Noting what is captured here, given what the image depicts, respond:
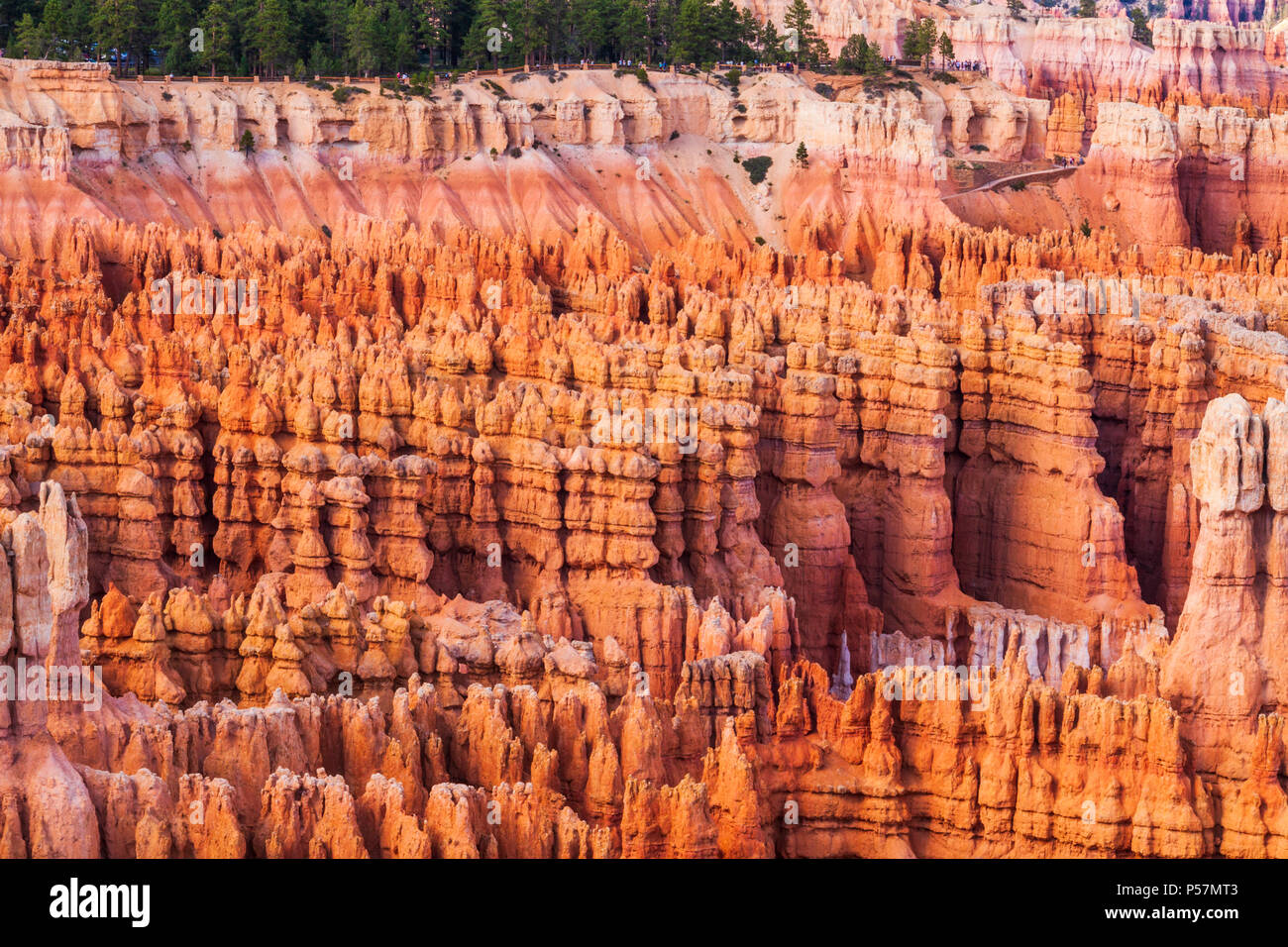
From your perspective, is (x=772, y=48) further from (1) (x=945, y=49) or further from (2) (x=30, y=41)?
(2) (x=30, y=41)

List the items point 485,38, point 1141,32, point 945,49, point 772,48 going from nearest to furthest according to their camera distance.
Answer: point 485,38, point 772,48, point 945,49, point 1141,32

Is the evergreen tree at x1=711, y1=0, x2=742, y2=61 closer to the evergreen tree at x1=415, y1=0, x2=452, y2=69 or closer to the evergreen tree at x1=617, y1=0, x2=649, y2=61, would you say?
the evergreen tree at x1=617, y1=0, x2=649, y2=61

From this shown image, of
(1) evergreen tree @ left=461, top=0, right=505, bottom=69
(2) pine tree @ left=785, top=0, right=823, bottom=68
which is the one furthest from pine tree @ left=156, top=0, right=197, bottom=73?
(2) pine tree @ left=785, top=0, right=823, bottom=68

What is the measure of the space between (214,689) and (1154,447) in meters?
29.0

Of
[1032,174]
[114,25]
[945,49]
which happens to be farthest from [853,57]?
[114,25]

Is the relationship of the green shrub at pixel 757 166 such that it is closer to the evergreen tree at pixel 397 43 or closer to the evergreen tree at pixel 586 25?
the evergreen tree at pixel 586 25

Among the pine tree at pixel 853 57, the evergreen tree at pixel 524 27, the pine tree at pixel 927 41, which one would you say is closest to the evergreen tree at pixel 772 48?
the pine tree at pixel 853 57

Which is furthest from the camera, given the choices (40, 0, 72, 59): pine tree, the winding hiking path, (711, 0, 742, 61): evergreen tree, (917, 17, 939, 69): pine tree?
(917, 17, 939, 69): pine tree

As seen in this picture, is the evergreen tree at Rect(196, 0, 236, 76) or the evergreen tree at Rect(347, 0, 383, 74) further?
the evergreen tree at Rect(347, 0, 383, 74)

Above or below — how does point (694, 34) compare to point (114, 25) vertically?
below

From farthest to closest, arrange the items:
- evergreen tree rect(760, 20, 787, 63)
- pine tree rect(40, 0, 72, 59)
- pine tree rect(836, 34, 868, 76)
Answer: evergreen tree rect(760, 20, 787, 63), pine tree rect(836, 34, 868, 76), pine tree rect(40, 0, 72, 59)

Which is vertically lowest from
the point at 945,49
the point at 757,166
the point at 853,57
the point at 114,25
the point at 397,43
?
the point at 757,166

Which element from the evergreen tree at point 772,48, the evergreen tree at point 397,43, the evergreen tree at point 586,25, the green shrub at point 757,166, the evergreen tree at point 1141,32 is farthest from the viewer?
the evergreen tree at point 1141,32

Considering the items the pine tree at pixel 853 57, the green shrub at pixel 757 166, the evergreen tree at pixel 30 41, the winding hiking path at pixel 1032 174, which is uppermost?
the evergreen tree at pixel 30 41
